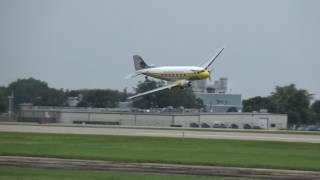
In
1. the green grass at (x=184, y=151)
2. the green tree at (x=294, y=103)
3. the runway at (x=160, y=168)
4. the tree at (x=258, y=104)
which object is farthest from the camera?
the tree at (x=258, y=104)

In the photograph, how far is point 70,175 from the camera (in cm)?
2972

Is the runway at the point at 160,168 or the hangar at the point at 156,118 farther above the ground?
the hangar at the point at 156,118

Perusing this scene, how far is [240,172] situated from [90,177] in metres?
7.40

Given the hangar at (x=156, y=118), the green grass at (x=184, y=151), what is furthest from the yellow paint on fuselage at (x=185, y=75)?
the green grass at (x=184, y=151)

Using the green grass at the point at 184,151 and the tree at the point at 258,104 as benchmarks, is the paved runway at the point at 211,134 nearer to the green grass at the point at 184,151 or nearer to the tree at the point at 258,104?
the green grass at the point at 184,151

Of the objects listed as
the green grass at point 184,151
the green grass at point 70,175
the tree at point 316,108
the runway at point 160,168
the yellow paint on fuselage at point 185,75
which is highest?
the yellow paint on fuselage at point 185,75

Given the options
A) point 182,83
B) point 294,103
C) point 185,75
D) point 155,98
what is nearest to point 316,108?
point 294,103

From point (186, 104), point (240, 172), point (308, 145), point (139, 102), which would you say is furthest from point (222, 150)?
point (186, 104)

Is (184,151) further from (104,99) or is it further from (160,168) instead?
(104,99)

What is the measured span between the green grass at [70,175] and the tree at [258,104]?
144 m

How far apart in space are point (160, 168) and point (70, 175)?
5.93 m

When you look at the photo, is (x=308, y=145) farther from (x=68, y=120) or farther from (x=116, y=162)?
(x=68, y=120)

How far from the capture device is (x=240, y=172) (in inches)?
1289

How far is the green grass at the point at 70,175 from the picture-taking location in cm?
2859
